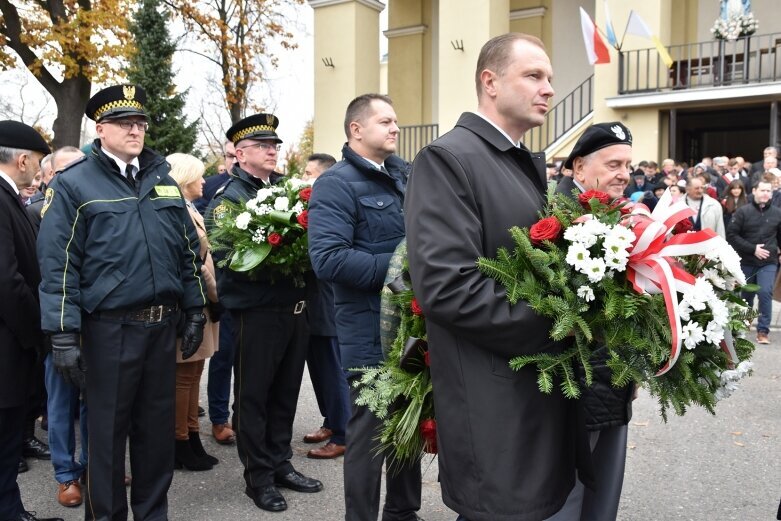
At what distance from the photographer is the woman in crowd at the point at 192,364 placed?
194 inches

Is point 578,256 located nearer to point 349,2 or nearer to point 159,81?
point 349,2

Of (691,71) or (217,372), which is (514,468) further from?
(691,71)

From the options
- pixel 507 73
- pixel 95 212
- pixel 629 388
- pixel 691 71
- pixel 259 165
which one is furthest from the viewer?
pixel 691 71

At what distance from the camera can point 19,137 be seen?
13.5ft

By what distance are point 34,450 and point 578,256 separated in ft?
15.0

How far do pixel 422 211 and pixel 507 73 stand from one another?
570 millimetres

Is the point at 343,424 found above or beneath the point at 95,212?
beneath

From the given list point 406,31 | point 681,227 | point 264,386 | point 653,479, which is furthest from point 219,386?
point 406,31

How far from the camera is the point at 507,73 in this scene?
2.45 meters

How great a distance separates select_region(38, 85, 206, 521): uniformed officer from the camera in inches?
137

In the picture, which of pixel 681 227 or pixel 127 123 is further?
pixel 127 123

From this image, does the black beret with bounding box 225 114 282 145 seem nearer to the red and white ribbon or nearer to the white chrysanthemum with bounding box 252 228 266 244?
the white chrysanthemum with bounding box 252 228 266 244

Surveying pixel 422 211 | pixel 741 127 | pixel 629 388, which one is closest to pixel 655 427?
pixel 629 388

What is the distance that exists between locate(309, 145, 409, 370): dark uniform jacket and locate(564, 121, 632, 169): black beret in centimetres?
95
